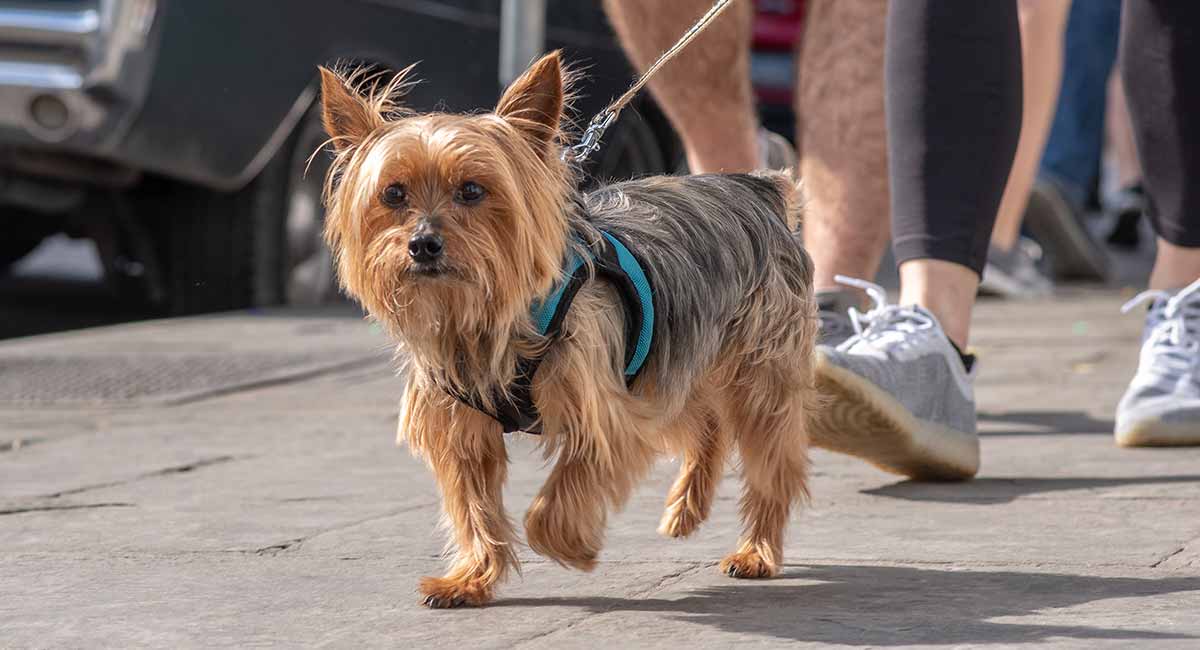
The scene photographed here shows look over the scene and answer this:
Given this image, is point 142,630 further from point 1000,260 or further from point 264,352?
point 1000,260

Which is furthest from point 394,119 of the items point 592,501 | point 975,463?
point 975,463

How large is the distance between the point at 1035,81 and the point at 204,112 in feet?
9.65

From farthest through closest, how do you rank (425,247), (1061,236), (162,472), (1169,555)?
(1061,236), (162,472), (1169,555), (425,247)

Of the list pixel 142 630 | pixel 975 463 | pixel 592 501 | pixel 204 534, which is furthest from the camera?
pixel 975 463

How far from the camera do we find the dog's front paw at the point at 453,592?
3.11m

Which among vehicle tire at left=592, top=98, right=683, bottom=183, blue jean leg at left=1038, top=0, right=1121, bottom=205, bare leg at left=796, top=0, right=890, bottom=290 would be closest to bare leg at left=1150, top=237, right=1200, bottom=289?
Result: bare leg at left=796, top=0, right=890, bottom=290

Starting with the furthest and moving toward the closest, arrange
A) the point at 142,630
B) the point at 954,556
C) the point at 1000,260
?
the point at 1000,260 < the point at 954,556 < the point at 142,630

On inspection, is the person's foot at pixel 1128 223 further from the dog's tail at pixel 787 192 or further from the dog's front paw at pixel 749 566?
the dog's front paw at pixel 749 566

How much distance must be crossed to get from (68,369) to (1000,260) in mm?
4108

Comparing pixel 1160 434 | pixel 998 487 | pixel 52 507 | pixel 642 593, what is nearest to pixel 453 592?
pixel 642 593

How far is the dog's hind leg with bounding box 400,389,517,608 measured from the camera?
319 cm

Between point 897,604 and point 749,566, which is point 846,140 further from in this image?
point 897,604

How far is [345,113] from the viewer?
3166 mm

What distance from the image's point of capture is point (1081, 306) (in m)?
8.31
